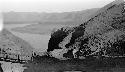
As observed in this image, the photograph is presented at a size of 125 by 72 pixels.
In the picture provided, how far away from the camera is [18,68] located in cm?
1113

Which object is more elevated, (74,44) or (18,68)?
(74,44)

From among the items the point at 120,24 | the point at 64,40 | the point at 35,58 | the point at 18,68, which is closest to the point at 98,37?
the point at 120,24

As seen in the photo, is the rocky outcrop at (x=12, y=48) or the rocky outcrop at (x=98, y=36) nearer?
the rocky outcrop at (x=98, y=36)

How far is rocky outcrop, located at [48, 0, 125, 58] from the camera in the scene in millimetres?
9266

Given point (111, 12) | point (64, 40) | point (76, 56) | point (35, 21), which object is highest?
point (35, 21)

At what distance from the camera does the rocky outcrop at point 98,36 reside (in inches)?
365

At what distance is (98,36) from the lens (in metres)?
9.73

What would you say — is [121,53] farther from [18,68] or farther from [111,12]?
[18,68]

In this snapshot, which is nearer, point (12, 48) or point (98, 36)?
point (98, 36)

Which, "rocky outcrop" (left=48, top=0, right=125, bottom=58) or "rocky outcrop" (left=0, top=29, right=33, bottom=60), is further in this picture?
"rocky outcrop" (left=0, top=29, right=33, bottom=60)

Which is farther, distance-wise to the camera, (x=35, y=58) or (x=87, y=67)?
(x=35, y=58)

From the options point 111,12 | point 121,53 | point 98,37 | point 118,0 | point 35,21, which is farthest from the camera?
point 35,21

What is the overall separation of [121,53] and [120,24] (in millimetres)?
1489

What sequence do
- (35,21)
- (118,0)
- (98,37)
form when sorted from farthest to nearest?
1. (35,21)
2. (118,0)
3. (98,37)
